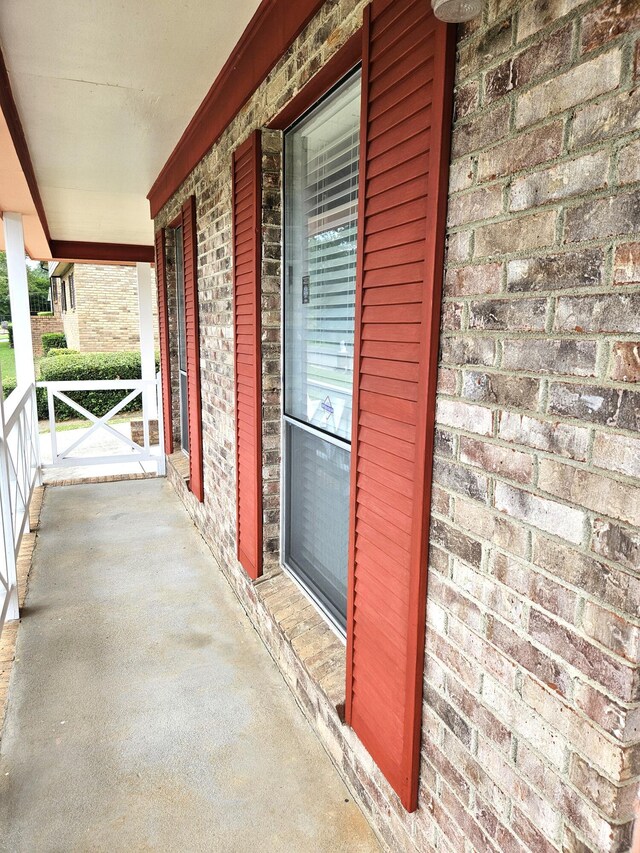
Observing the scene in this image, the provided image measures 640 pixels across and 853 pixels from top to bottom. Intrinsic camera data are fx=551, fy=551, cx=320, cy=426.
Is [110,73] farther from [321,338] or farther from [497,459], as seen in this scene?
[497,459]

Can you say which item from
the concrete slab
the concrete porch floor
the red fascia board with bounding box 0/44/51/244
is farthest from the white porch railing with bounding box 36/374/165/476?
the concrete porch floor

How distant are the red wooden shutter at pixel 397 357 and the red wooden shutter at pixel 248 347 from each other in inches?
44.0

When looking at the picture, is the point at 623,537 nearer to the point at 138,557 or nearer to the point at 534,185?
the point at 534,185

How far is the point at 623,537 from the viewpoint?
0.91 m

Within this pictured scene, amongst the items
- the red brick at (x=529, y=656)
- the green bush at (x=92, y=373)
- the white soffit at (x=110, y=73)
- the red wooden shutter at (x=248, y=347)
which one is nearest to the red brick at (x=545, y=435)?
the red brick at (x=529, y=656)

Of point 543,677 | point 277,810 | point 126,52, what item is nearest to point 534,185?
point 543,677

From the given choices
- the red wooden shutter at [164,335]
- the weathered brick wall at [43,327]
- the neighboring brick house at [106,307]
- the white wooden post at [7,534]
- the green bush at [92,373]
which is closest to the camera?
the white wooden post at [7,534]

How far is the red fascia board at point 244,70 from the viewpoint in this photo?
2.08 m

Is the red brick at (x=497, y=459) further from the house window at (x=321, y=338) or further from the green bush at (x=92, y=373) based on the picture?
the green bush at (x=92, y=373)

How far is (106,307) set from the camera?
13.0m

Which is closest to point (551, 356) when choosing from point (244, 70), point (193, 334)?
point (244, 70)

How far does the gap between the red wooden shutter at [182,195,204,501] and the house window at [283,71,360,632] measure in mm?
1561

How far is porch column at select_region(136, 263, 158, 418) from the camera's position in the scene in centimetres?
690

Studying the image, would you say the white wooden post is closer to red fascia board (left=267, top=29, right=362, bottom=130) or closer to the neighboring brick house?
red fascia board (left=267, top=29, right=362, bottom=130)
